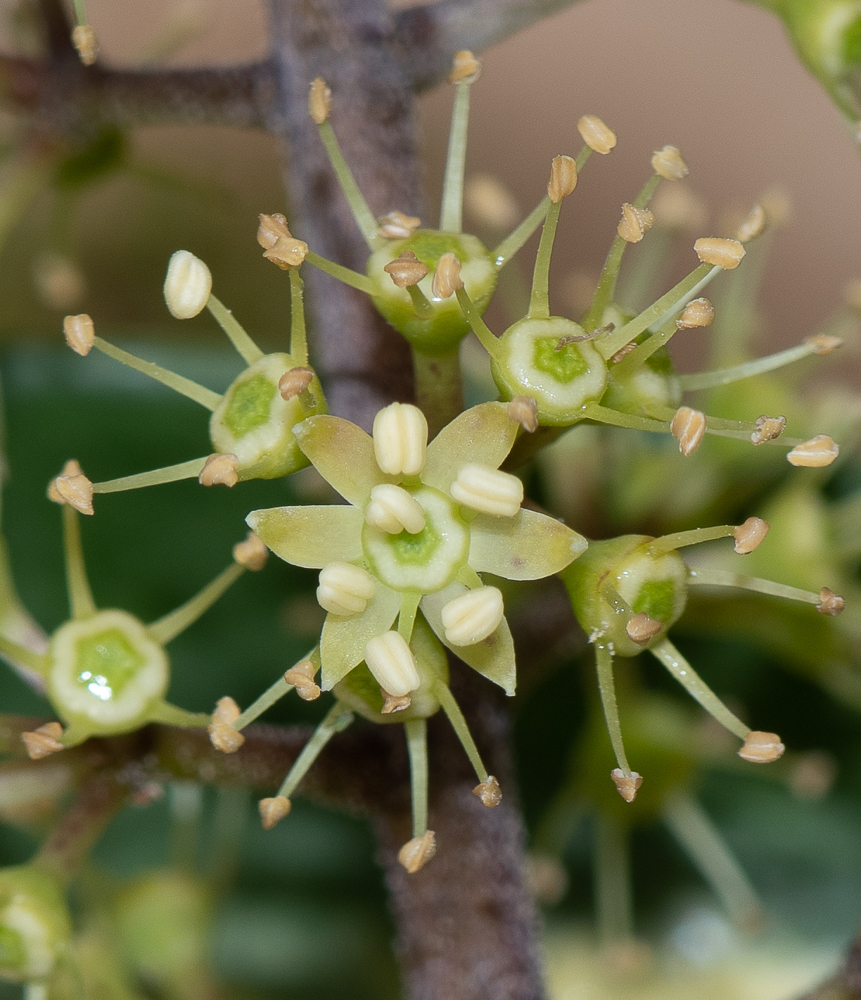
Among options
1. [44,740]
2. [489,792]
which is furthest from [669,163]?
[44,740]

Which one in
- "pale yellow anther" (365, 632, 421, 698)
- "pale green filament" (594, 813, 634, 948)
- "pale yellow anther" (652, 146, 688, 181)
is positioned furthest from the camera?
"pale green filament" (594, 813, 634, 948)

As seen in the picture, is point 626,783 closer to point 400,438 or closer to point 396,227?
point 400,438

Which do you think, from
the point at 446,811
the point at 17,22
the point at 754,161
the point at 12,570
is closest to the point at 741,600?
the point at 446,811

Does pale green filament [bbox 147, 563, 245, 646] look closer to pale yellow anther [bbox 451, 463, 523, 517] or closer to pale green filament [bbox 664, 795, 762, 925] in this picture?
pale yellow anther [bbox 451, 463, 523, 517]

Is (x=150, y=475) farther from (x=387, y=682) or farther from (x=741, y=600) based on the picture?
(x=741, y=600)

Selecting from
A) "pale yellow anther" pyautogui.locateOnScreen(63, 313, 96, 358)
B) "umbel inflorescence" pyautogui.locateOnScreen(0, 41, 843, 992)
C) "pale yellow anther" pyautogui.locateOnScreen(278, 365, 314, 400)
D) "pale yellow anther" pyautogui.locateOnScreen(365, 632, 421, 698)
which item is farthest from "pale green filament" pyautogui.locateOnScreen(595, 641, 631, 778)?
"pale yellow anther" pyautogui.locateOnScreen(63, 313, 96, 358)

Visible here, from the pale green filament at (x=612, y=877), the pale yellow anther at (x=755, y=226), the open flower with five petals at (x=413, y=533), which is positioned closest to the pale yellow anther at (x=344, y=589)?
the open flower with five petals at (x=413, y=533)
